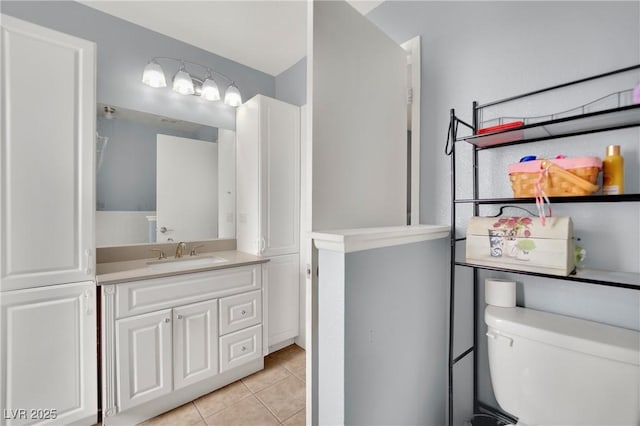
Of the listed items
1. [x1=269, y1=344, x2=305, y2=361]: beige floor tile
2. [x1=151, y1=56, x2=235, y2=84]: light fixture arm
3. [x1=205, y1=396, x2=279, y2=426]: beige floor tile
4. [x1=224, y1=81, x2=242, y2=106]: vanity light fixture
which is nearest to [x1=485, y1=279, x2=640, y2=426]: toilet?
[x1=205, y1=396, x2=279, y2=426]: beige floor tile

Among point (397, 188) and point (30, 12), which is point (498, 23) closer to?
point (397, 188)

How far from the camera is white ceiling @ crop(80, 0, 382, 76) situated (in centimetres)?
177

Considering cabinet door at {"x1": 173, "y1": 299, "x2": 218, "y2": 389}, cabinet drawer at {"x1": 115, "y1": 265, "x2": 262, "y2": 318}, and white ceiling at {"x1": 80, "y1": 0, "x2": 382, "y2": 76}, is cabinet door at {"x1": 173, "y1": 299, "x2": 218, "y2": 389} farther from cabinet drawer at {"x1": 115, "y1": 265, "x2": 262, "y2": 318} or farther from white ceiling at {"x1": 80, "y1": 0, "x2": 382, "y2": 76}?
white ceiling at {"x1": 80, "y1": 0, "x2": 382, "y2": 76}

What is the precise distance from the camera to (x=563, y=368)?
0.88 metres

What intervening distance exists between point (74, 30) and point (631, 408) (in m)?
3.20

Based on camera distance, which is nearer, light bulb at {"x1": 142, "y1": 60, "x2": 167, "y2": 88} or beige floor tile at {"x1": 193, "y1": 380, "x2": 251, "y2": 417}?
beige floor tile at {"x1": 193, "y1": 380, "x2": 251, "y2": 417}

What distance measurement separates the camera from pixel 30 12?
5.26ft

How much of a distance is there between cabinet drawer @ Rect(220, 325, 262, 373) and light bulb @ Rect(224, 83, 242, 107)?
185 cm

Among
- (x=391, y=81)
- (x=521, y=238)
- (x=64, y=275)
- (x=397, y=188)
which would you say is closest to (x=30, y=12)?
(x=64, y=275)

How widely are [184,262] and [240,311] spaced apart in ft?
1.88

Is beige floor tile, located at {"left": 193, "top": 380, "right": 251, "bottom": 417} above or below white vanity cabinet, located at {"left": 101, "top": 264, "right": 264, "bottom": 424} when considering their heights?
below

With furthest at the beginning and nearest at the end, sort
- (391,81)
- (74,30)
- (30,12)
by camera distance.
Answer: (74,30) → (30,12) → (391,81)

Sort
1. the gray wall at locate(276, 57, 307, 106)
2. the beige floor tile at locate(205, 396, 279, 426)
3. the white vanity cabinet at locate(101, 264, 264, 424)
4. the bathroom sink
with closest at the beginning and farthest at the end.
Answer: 1. the white vanity cabinet at locate(101, 264, 264, 424)
2. the beige floor tile at locate(205, 396, 279, 426)
3. the bathroom sink
4. the gray wall at locate(276, 57, 307, 106)

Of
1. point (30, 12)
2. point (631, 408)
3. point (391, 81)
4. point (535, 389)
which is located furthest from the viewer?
point (30, 12)
